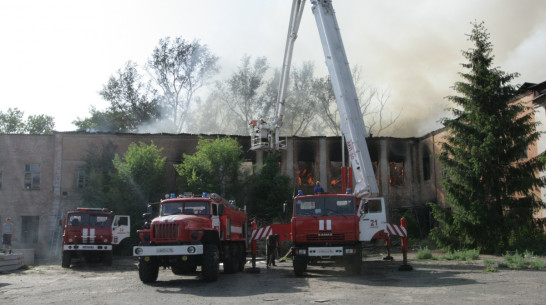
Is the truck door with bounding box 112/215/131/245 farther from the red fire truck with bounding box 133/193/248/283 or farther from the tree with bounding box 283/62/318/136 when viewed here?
the tree with bounding box 283/62/318/136

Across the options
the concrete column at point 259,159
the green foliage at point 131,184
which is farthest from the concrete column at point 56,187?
the concrete column at point 259,159

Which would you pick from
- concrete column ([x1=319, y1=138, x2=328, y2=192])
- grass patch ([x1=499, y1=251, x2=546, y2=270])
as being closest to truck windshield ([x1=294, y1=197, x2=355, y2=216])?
grass patch ([x1=499, y1=251, x2=546, y2=270])

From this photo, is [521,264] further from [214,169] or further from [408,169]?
[408,169]

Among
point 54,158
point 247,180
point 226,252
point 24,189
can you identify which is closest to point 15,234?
point 24,189

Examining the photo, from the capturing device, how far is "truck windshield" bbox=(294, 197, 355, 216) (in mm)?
14632

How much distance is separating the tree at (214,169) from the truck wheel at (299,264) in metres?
15.3

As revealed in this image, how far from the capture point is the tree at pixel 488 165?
829 inches

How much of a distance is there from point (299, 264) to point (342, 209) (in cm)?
207

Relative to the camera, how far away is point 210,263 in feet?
42.3

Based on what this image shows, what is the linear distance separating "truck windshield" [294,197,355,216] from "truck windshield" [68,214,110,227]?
31.9 feet

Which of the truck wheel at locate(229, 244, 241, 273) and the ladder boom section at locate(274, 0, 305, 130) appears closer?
the truck wheel at locate(229, 244, 241, 273)

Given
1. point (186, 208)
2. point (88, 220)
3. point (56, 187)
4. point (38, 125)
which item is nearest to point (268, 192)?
point (88, 220)

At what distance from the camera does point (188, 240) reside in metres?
13.0

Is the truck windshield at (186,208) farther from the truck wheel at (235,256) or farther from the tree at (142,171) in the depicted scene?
the tree at (142,171)
